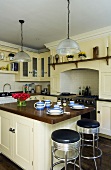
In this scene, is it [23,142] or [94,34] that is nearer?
[23,142]

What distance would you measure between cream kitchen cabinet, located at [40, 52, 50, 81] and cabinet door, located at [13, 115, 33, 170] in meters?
3.10

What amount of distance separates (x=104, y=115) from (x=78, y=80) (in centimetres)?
162

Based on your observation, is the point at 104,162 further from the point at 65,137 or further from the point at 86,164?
the point at 65,137

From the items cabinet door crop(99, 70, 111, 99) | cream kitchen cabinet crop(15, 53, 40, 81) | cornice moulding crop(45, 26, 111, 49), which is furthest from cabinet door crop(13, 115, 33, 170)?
Answer: cream kitchen cabinet crop(15, 53, 40, 81)

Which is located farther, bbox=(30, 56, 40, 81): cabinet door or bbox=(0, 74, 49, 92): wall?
bbox=(30, 56, 40, 81): cabinet door

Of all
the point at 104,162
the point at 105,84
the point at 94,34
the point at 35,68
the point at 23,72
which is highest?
the point at 94,34

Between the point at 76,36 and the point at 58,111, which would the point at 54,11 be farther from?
the point at 58,111

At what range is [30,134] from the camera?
1854 mm

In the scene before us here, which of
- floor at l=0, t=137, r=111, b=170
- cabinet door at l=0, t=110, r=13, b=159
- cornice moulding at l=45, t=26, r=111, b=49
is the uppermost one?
cornice moulding at l=45, t=26, r=111, b=49

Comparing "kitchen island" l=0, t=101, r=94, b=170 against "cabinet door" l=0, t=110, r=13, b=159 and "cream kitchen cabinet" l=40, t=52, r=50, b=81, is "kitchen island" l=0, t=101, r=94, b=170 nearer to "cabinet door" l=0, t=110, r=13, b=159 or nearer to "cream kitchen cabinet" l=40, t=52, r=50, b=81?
"cabinet door" l=0, t=110, r=13, b=159

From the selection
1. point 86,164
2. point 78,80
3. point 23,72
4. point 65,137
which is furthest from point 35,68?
point 65,137

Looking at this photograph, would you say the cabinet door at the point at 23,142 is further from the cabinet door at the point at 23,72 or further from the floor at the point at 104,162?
the cabinet door at the point at 23,72

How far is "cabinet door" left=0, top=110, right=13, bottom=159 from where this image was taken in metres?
2.23

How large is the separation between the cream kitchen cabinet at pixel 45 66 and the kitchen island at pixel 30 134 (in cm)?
287
